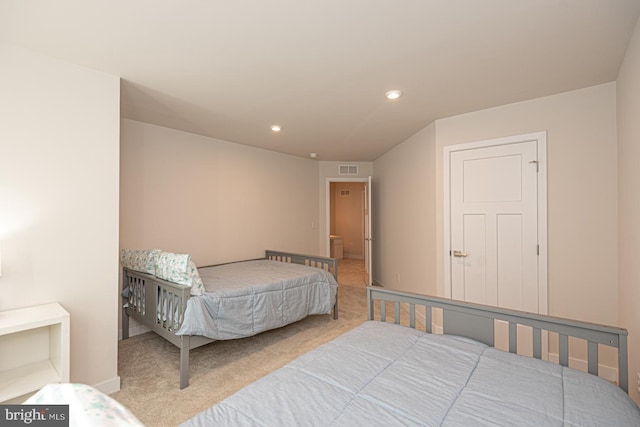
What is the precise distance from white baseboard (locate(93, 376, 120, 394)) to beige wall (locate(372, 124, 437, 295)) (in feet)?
9.85

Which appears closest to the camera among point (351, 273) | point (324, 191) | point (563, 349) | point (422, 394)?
point (422, 394)

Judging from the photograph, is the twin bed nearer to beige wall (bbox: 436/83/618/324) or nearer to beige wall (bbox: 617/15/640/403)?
beige wall (bbox: 617/15/640/403)

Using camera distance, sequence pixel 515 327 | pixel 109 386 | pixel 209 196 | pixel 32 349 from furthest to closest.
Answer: pixel 209 196 < pixel 109 386 < pixel 32 349 < pixel 515 327

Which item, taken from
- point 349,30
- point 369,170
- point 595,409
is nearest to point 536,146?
point 349,30

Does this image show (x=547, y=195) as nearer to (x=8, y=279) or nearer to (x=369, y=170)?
(x=369, y=170)

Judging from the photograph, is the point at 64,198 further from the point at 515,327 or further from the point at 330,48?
the point at 515,327

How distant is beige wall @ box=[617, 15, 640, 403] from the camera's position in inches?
66.2

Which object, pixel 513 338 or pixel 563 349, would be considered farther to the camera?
pixel 513 338

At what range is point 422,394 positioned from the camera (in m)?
1.16

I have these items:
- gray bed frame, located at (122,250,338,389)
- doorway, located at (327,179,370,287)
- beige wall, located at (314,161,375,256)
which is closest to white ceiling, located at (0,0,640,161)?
gray bed frame, located at (122,250,338,389)

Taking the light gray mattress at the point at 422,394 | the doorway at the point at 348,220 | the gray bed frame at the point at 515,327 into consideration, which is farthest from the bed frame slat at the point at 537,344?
the doorway at the point at 348,220

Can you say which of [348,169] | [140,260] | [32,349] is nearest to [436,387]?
[32,349]

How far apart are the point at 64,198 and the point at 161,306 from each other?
1143mm

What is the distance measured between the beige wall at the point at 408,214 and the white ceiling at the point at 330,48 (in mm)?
812
